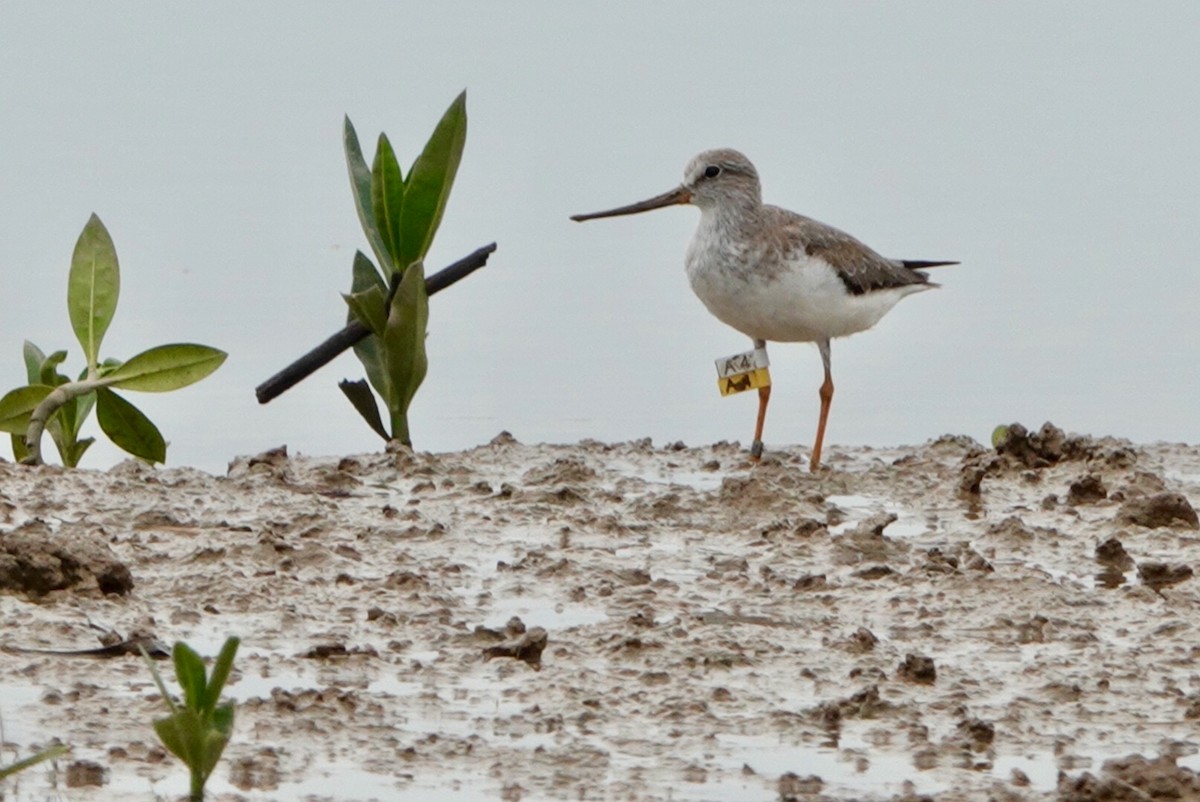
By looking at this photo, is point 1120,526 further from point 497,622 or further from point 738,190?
point 738,190

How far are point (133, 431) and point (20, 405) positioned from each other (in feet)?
1.47

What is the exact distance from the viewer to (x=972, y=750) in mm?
4250

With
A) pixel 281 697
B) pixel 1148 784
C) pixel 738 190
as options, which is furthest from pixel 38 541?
pixel 738 190

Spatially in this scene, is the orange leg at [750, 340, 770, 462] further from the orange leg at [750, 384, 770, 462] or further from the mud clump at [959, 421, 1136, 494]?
the mud clump at [959, 421, 1136, 494]

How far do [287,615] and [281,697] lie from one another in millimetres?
834

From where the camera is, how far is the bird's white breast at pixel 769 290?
8.38 metres

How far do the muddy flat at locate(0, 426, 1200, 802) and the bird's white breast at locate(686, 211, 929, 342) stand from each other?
3.31 ft

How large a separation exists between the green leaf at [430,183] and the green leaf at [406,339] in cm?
25

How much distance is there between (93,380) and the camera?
7207 millimetres

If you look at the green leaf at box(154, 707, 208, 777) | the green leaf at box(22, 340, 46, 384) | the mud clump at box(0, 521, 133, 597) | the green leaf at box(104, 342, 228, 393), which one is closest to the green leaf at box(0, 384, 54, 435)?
the green leaf at box(22, 340, 46, 384)

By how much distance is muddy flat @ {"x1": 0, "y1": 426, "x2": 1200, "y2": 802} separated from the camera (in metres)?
4.09

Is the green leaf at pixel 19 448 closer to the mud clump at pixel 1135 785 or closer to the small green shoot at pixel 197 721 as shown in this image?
the small green shoot at pixel 197 721

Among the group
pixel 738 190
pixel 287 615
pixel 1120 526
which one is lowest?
pixel 287 615

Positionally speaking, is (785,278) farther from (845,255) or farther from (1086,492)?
(1086,492)
